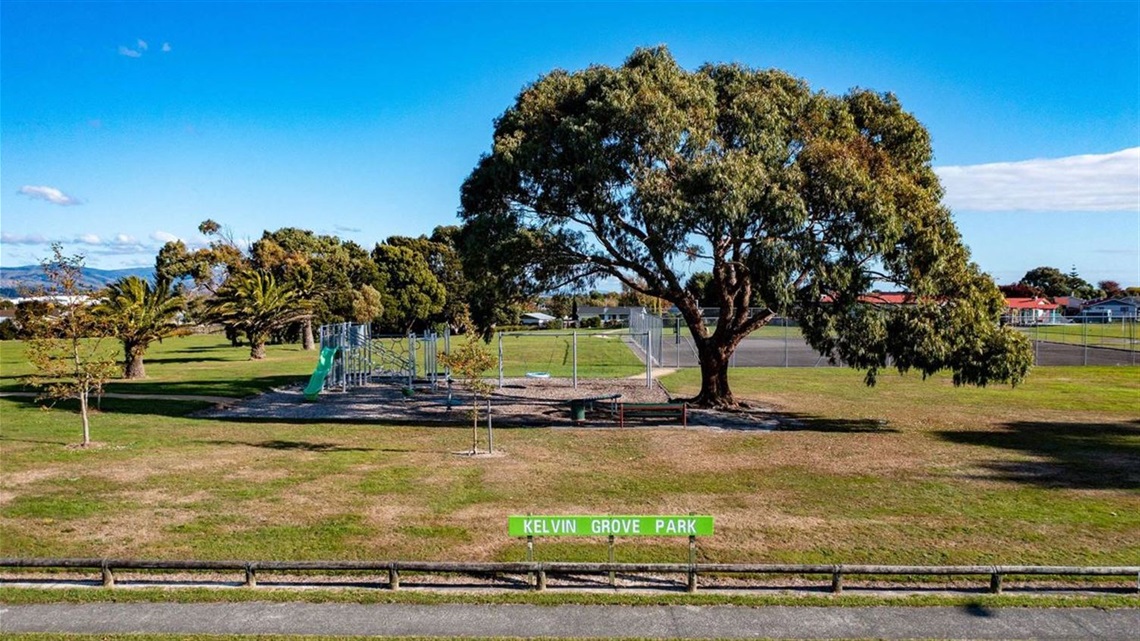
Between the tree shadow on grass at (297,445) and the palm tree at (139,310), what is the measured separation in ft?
45.9

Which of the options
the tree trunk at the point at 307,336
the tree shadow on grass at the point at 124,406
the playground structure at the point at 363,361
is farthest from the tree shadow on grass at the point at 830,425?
the tree trunk at the point at 307,336

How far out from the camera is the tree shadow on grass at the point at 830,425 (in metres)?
22.8

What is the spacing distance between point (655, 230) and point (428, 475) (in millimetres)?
9532

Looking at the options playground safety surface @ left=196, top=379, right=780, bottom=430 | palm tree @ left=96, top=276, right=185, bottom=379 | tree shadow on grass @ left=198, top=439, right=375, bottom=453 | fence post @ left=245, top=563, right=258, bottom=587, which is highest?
palm tree @ left=96, top=276, right=185, bottom=379

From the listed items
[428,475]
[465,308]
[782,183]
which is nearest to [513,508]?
[428,475]

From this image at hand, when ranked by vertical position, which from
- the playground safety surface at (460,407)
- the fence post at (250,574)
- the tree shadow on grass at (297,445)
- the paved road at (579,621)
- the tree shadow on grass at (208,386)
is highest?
the tree shadow on grass at (208,386)

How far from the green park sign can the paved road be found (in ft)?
3.19

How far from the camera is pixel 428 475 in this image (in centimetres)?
1666

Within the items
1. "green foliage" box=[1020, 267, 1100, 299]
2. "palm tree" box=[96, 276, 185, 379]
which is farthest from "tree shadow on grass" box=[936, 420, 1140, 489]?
"green foliage" box=[1020, 267, 1100, 299]

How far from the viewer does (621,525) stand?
1008 centimetres

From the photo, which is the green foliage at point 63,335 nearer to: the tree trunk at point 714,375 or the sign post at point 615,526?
the sign post at point 615,526

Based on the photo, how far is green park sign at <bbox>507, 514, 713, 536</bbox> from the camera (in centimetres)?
1004

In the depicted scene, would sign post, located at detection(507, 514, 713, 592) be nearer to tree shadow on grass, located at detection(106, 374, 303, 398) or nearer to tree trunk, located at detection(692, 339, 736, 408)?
Result: tree trunk, located at detection(692, 339, 736, 408)

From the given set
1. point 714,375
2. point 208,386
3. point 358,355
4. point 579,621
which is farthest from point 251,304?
point 579,621
